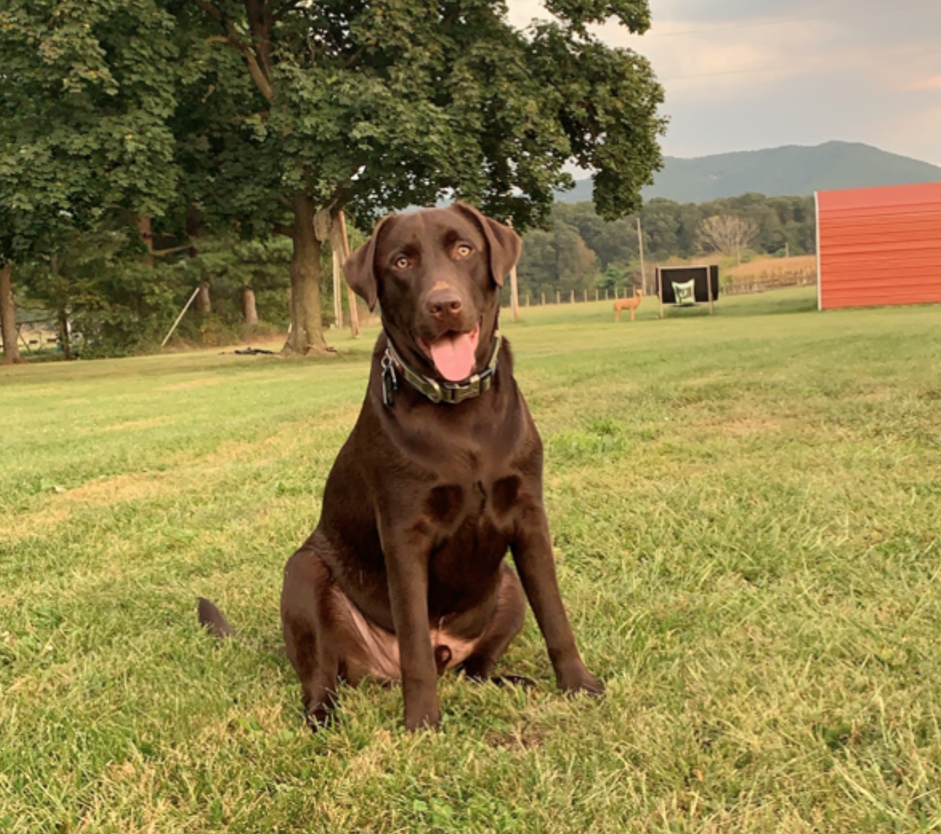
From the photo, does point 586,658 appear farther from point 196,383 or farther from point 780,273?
point 780,273

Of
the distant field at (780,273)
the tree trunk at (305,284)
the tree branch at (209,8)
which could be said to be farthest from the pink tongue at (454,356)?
the distant field at (780,273)

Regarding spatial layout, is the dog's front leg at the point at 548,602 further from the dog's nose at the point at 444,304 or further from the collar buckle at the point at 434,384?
the dog's nose at the point at 444,304

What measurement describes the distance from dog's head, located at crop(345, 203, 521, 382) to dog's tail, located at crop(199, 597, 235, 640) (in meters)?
1.24

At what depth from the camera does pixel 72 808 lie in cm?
185

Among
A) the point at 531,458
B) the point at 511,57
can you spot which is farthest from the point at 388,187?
the point at 531,458

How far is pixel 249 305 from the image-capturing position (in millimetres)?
40125

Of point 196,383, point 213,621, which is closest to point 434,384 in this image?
point 213,621

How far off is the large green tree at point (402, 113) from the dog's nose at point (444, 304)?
540 inches

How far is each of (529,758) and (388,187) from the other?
16526mm

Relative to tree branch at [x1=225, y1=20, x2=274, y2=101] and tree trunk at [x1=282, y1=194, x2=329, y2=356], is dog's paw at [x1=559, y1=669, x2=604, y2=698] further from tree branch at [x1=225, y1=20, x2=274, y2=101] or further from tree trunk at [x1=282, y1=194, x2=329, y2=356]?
tree trunk at [x1=282, y1=194, x2=329, y2=356]

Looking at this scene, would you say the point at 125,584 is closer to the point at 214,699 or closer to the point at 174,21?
the point at 214,699

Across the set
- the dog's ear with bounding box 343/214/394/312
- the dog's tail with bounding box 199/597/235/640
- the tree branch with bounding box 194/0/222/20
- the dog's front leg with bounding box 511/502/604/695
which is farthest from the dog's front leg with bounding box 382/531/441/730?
the tree branch with bounding box 194/0/222/20

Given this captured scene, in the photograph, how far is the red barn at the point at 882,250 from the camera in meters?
28.1

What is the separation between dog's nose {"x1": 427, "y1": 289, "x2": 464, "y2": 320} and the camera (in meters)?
2.08
